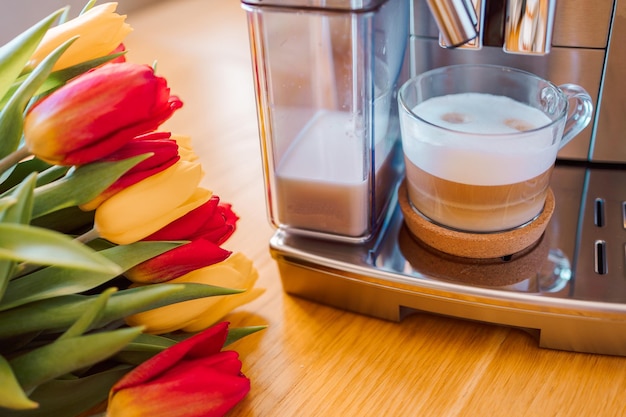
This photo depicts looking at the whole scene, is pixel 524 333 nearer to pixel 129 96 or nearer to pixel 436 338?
pixel 436 338

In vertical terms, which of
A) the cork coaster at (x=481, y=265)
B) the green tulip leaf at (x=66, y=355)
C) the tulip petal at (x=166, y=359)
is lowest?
the cork coaster at (x=481, y=265)

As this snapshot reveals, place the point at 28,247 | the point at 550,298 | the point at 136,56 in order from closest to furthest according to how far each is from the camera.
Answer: the point at 28,247 < the point at 550,298 < the point at 136,56

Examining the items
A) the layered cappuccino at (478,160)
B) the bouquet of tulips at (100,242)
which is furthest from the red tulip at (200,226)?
the layered cappuccino at (478,160)

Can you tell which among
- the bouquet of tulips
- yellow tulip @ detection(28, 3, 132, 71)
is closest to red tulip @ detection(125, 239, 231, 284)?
the bouquet of tulips

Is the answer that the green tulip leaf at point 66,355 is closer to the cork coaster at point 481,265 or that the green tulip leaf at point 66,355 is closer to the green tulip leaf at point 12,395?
the green tulip leaf at point 12,395

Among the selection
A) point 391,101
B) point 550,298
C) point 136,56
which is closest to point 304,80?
point 391,101

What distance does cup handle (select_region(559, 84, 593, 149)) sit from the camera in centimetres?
39

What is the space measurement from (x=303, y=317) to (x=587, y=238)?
0.54ft

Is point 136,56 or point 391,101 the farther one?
point 136,56

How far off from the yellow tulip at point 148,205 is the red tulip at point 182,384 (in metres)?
0.05

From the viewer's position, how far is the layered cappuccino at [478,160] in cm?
35

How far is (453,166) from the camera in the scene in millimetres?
361

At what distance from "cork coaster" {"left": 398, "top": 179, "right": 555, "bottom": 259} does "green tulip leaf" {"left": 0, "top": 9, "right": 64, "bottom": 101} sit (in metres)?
0.22

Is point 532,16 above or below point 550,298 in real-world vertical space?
above
